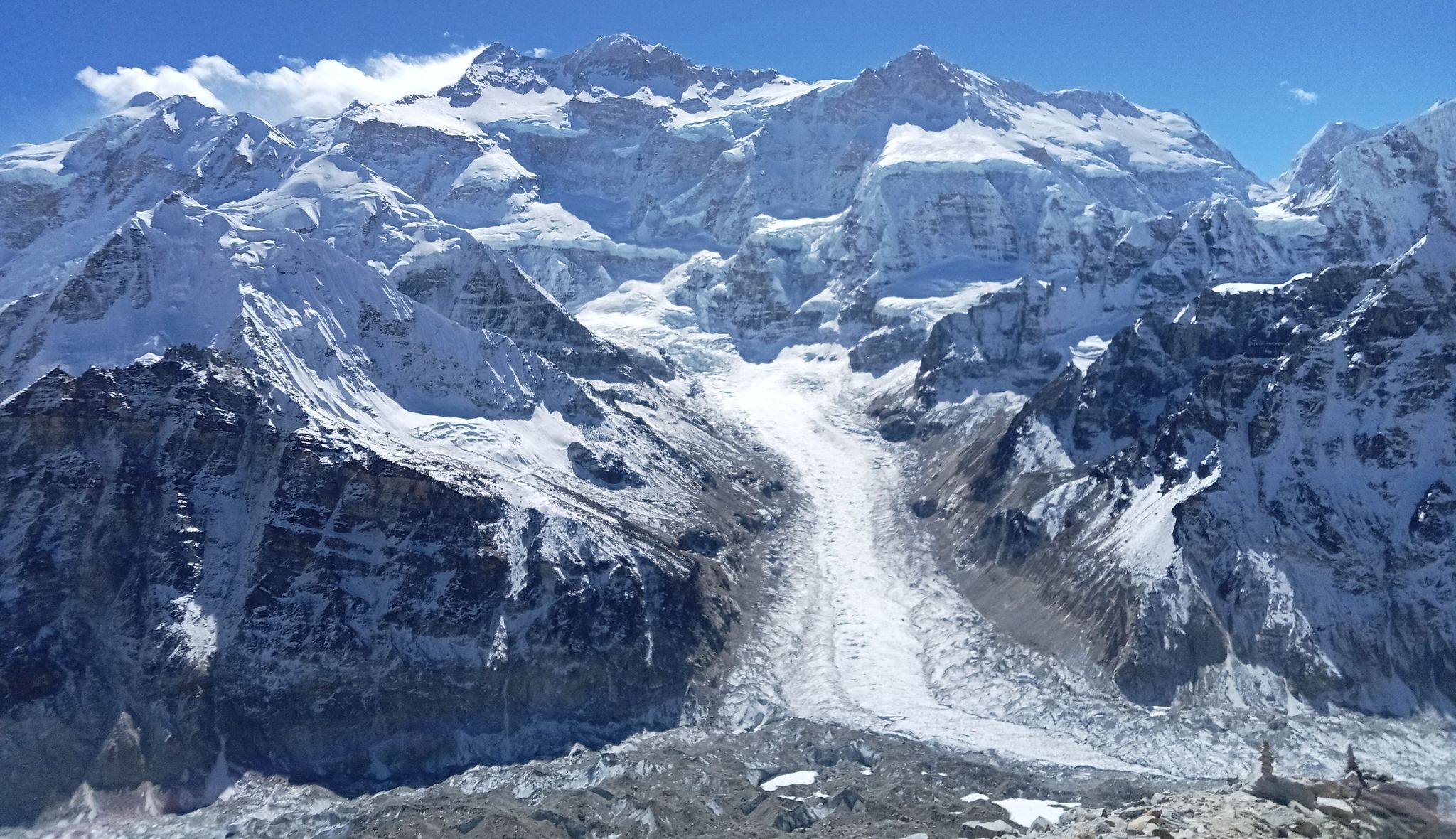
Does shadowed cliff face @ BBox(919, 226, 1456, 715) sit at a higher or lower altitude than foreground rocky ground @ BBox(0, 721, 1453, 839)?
higher

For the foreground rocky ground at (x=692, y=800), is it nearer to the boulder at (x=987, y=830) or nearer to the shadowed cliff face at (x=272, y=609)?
the boulder at (x=987, y=830)

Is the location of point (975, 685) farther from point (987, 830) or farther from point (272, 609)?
point (272, 609)

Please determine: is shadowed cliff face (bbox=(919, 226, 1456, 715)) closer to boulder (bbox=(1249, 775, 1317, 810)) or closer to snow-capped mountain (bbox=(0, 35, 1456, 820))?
snow-capped mountain (bbox=(0, 35, 1456, 820))

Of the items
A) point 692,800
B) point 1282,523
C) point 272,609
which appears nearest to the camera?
point 692,800

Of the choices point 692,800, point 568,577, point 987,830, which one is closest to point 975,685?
point 692,800

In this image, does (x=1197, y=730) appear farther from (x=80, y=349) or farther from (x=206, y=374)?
(x=80, y=349)

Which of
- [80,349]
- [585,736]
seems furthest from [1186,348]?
[80,349]

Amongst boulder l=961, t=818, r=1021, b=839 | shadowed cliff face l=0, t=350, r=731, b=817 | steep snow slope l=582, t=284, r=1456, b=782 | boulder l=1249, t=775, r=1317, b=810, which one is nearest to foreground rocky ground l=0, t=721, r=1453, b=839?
boulder l=961, t=818, r=1021, b=839
